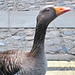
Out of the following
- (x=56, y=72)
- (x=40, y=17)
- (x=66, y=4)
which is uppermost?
(x=40, y=17)

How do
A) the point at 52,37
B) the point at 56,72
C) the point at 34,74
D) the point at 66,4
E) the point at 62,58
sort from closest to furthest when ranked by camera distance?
the point at 34,74
the point at 56,72
the point at 62,58
the point at 52,37
the point at 66,4

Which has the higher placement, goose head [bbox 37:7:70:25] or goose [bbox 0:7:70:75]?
goose head [bbox 37:7:70:25]

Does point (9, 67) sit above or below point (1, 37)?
above

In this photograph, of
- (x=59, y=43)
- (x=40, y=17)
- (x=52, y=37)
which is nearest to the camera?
(x=40, y=17)

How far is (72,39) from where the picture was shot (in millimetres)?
5918

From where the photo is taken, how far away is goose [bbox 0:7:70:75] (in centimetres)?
305

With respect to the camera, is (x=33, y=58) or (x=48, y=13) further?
(x=33, y=58)

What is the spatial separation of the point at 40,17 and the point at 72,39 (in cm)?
308

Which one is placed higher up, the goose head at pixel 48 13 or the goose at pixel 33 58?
the goose head at pixel 48 13

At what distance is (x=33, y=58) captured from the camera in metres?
3.36

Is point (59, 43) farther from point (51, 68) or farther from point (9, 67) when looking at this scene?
point (9, 67)

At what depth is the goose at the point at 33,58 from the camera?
305 cm

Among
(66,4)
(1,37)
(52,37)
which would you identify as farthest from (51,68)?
(66,4)

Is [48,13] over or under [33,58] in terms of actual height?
over
